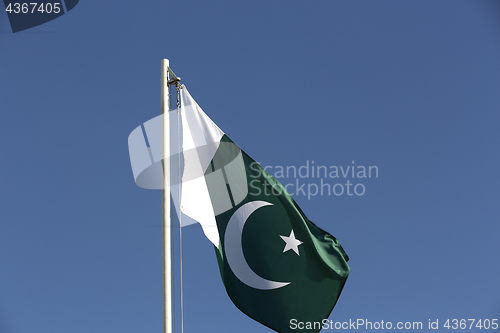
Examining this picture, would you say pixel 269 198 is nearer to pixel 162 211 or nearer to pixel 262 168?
pixel 262 168

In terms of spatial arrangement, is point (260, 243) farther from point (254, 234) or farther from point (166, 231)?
point (166, 231)

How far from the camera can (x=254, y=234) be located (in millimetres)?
11219

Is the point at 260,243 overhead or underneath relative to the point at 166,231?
underneath

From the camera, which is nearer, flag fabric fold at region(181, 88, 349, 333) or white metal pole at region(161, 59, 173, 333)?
white metal pole at region(161, 59, 173, 333)

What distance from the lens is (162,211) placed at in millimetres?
9531

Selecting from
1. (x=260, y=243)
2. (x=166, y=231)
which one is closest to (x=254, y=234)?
(x=260, y=243)

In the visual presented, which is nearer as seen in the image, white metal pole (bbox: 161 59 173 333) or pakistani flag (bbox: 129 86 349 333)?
A: white metal pole (bbox: 161 59 173 333)

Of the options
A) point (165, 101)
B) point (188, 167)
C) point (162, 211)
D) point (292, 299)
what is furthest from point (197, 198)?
point (292, 299)

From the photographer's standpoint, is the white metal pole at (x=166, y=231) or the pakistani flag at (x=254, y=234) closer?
the white metal pole at (x=166, y=231)

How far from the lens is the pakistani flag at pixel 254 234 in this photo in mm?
10828

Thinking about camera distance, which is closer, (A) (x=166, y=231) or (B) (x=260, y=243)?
(A) (x=166, y=231)

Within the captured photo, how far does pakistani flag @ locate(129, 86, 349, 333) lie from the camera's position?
35.5ft

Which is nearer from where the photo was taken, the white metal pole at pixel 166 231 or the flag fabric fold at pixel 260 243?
the white metal pole at pixel 166 231

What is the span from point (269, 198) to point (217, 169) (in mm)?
1337
